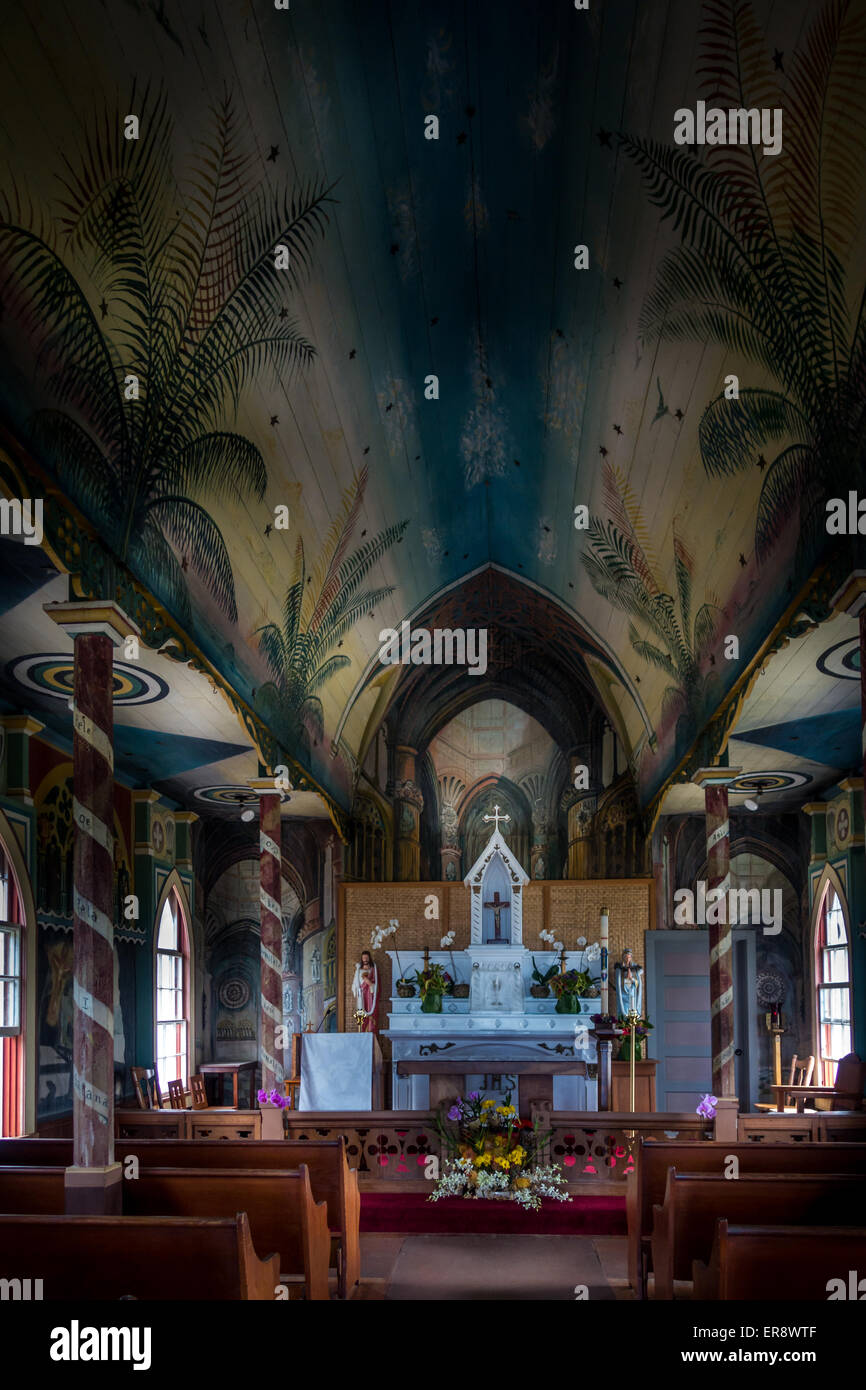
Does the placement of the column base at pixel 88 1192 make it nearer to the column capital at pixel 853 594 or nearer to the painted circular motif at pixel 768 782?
the column capital at pixel 853 594

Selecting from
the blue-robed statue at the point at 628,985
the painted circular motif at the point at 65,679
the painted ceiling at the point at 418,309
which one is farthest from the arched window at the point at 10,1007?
the blue-robed statue at the point at 628,985

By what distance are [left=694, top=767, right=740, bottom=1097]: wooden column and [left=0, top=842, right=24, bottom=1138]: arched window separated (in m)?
6.86

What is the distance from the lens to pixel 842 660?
10516mm

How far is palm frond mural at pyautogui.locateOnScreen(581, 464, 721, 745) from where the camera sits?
38.2 ft

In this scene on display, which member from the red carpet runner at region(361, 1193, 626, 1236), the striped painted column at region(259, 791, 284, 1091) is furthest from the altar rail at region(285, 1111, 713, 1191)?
the striped painted column at region(259, 791, 284, 1091)

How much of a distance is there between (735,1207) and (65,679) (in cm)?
728

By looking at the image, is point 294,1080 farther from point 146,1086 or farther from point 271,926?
point 271,926

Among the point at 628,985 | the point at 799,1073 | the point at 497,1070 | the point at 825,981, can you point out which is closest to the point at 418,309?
the point at 497,1070

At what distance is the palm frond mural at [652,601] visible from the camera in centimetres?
1166

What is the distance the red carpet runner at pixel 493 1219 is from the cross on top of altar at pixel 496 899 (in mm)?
7190

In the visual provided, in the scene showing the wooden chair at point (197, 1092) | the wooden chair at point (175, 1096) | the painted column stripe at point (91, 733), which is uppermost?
the painted column stripe at point (91, 733)

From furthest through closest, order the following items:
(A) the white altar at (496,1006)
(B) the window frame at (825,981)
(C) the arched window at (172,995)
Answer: (C) the arched window at (172,995) → (B) the window frame at (825,981) → (A) the white altar at (496,1006)

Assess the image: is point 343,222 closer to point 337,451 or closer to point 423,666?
point 337,451
